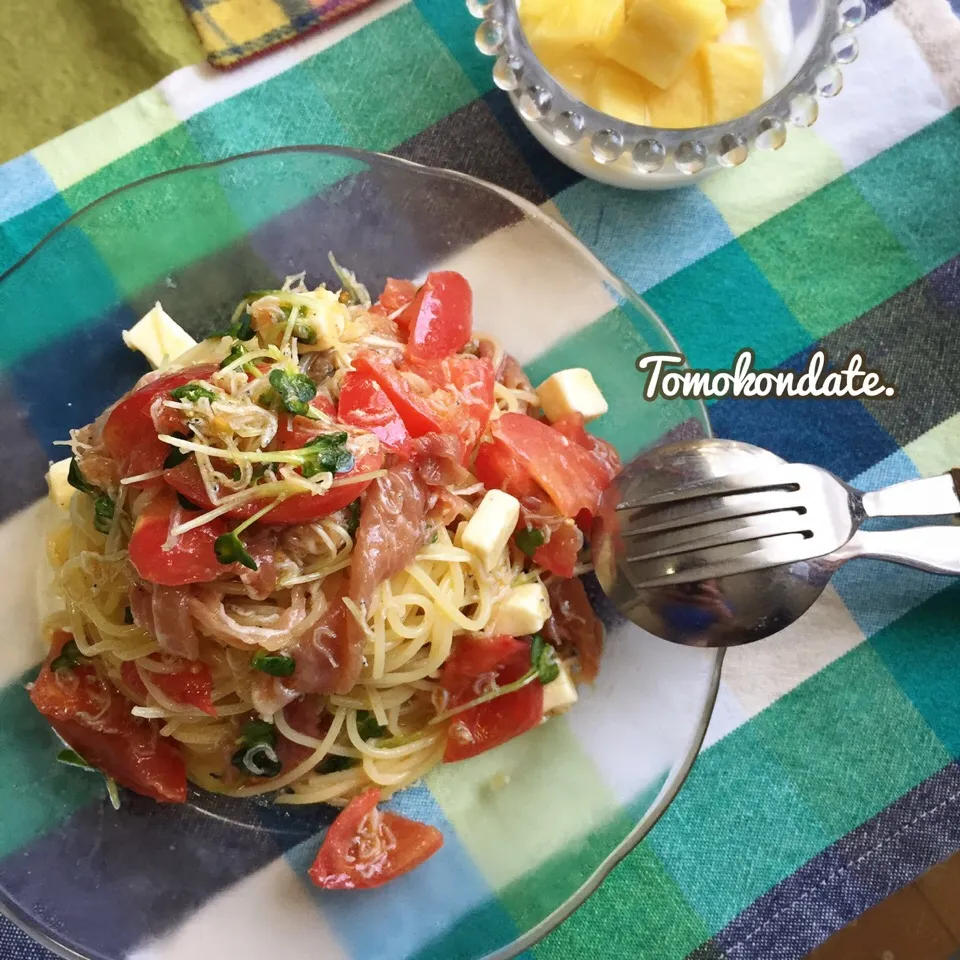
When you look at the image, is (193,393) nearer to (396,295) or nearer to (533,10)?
(396,295)

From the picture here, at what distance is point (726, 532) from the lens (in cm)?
221

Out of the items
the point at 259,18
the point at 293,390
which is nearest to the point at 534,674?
the point at 293,390

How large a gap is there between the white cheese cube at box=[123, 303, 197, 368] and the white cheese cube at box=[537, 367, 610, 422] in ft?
3.11

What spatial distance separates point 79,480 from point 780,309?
6.48ft

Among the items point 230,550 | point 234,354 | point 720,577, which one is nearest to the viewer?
point 230,550

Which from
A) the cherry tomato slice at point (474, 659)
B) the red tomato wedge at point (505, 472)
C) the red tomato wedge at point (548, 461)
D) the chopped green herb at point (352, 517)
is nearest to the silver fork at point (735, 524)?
the red tomato wedge at point (548, 461)

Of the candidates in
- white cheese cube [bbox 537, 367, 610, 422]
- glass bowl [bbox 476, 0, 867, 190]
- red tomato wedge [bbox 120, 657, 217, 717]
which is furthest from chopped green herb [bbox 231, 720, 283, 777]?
glass bowl [bbox 476, 0, 867, 190]

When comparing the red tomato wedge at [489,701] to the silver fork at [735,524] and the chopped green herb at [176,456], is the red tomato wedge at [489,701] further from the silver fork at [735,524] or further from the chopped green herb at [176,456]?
the chopped green herb at [176,456]

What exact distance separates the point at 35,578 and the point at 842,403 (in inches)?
89.3

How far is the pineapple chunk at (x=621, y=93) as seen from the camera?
252 cm

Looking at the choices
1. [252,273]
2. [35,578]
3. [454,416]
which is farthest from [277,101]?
[35,578]

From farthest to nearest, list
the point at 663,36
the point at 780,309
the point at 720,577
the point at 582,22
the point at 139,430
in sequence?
the point at 780,309
the point at 582,22
the point at 663,36
the point at 720,577
the point at 139,430

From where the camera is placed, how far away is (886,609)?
2.64 m

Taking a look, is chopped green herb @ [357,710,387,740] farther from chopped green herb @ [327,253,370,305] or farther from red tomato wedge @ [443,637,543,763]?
chopped green herb @ [327,253,370,305]
